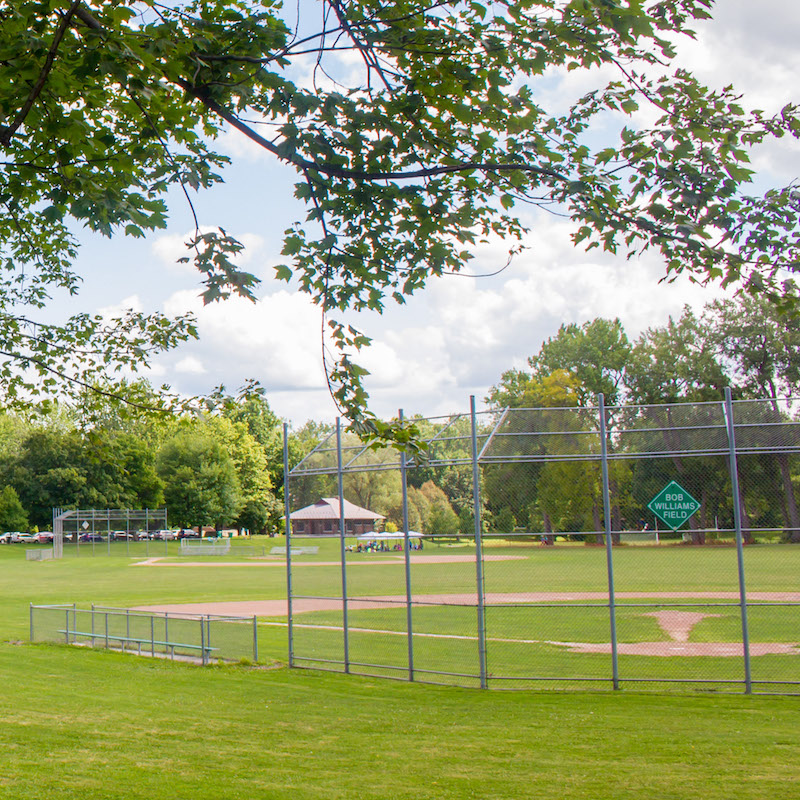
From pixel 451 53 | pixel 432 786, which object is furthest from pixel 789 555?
pixel 451 53

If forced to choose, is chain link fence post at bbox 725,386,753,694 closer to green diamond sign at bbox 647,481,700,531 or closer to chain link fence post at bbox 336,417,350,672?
green diamond sign at bbox 647,481,700,531

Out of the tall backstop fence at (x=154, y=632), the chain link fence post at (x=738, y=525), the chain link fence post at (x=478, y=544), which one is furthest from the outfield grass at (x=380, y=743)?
the tall backstop fence at (x=154, y=632)

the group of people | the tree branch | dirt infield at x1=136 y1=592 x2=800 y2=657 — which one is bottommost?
dirt infield at x1=136 y1=592 x2=800 y2=657

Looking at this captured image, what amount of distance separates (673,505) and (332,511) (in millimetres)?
6487

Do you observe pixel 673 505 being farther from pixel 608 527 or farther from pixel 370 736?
pixel 370 736

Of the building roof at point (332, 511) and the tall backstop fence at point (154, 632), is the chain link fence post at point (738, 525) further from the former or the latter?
the tall backstop fence at point (154, 632)

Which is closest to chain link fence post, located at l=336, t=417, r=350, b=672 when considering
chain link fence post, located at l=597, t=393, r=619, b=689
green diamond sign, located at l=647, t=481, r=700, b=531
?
chain link fence post, located at l=597, t=393, r=619, b=689

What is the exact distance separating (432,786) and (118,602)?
1078 inches

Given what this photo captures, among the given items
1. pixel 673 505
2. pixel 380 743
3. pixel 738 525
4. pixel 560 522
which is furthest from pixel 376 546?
pixel 380 743

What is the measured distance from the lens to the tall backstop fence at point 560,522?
13.6 meters

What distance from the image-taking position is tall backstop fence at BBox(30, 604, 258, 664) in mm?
17750

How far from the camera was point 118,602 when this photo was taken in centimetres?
3294

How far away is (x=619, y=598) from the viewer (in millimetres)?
27531

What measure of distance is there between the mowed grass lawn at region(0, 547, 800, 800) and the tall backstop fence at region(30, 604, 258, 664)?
0.68 meters
